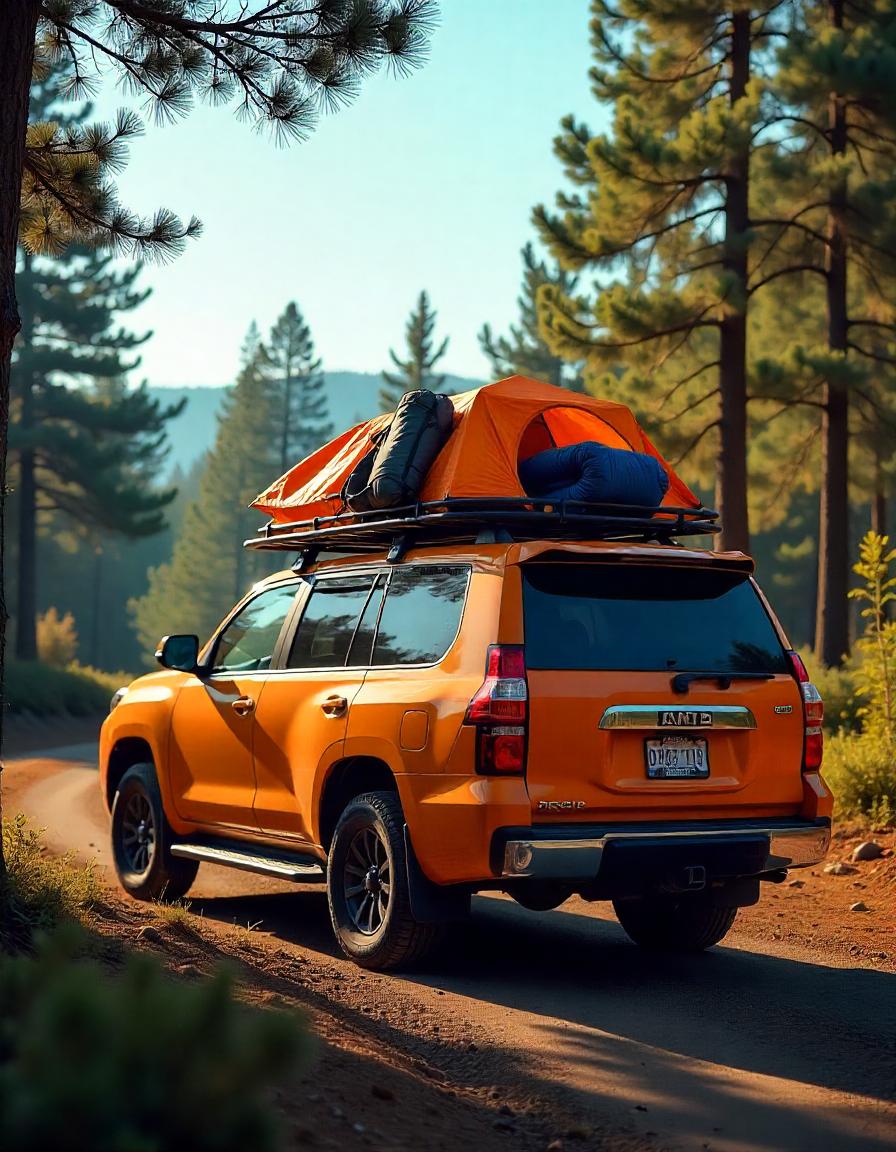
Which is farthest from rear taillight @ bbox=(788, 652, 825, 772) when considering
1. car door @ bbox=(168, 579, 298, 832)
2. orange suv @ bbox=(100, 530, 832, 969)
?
car door @ bbox=(168, 579, 298, 832)

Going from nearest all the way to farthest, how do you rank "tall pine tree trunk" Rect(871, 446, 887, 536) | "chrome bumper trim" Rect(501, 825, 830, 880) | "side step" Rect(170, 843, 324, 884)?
"chrome bumper trim" Rect(501, 825, 830, 880)
"side step" Rect(170, 843, 324, 884)
"tall pine tree trunk" Rect(871, 446, 887, 536)

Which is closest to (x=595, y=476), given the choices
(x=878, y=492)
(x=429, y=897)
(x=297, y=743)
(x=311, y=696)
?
(x=311, y=696)

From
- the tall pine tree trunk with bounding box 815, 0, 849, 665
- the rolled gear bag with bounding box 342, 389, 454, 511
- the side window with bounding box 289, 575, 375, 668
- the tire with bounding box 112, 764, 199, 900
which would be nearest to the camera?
the rolled gear bag with bounding box 342, 389, 454, 511

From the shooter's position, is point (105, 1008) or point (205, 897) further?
point (205, 897)

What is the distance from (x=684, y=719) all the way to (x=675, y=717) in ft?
0.19

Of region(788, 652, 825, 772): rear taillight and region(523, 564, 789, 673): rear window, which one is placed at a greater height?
region(523, 564, 789, 673): rear window

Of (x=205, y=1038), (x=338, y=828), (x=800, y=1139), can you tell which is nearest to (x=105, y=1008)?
(x=205, y=1038)

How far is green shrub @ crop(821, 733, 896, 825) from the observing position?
11625 mm

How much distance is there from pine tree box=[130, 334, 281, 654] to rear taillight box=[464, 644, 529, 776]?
7797 cm

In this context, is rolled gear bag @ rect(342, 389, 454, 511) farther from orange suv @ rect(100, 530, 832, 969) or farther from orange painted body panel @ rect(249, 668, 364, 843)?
orange painted body panel @ rect(249, 668, 364, 843)

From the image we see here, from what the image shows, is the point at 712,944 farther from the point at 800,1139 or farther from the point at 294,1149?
the point at 294,1149

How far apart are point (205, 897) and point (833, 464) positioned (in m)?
15.9

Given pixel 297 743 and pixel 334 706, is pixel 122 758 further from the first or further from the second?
pixel 334 706

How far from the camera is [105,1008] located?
2.54 m
